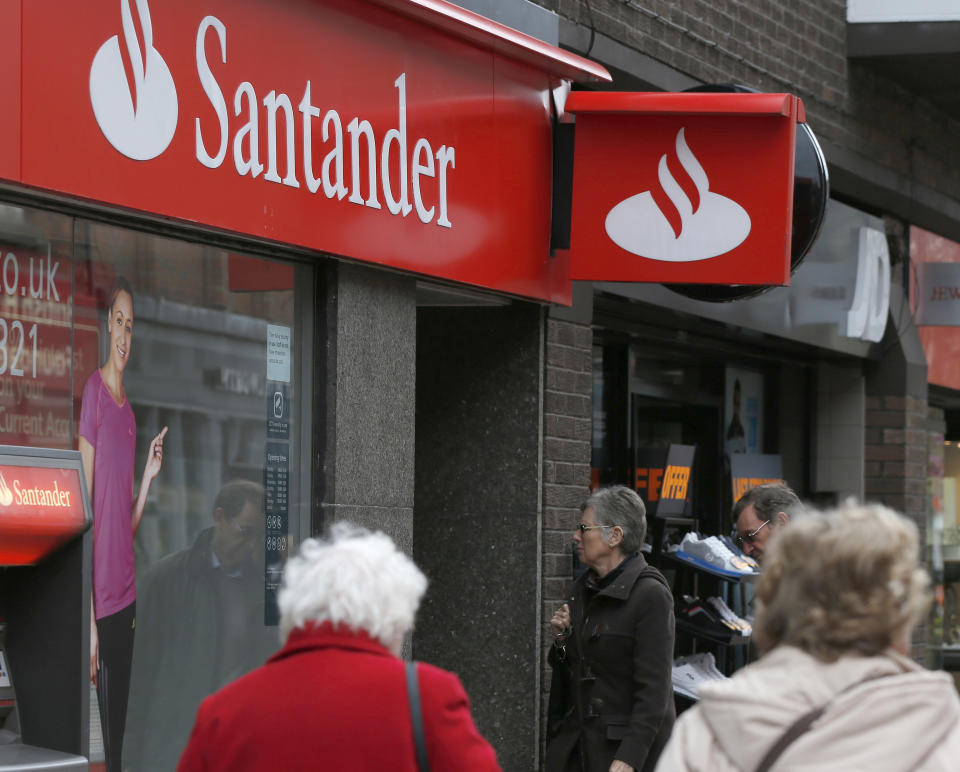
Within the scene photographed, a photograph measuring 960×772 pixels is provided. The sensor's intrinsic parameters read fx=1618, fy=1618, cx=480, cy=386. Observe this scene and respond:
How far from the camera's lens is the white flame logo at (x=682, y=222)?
6.77 meters

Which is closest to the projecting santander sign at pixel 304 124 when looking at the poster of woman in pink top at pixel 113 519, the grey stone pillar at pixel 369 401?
the grey stone pillar at pixel 369 401

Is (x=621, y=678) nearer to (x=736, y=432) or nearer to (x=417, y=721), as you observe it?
(x=417, y=721)

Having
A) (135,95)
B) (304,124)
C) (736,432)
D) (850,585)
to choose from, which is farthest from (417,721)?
(736,432)

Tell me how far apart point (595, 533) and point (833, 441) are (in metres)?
5.47

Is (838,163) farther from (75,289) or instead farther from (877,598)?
(877,598)

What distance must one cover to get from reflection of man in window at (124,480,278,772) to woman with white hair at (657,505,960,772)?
3.05m

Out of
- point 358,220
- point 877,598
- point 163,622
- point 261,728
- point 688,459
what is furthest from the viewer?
point 688,459

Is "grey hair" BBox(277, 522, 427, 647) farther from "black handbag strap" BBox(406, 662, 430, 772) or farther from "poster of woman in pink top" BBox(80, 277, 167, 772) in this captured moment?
"poster of woman in pink top" BBox(80, 277, 167, 772)

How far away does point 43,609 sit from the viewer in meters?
4.02

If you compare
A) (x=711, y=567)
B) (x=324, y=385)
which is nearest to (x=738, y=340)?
(x=711, y=567)

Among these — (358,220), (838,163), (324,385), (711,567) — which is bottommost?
(711,567)

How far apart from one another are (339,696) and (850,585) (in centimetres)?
88

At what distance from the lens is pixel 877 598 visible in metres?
2.50

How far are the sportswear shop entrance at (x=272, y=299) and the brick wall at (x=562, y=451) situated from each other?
68 millimetres
